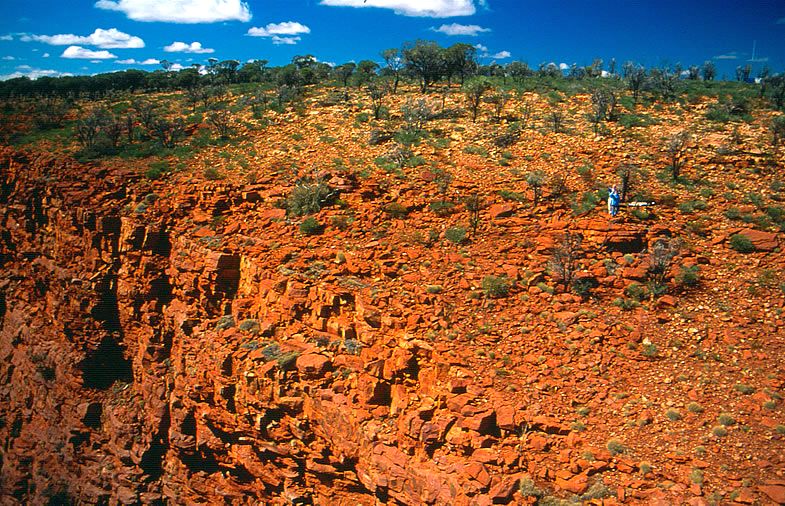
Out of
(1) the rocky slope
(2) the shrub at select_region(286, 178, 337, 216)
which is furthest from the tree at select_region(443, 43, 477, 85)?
(2) the shrub at select_region(286, 178, 337, 216)

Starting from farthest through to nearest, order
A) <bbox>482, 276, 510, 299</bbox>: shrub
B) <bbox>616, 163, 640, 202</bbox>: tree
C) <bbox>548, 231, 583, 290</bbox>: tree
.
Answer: <bbox>616, 163, 640, 202</bbox>: tree, <bbox>548, 231, 583, 290</bbox>: tree, <bbox>482, 276, 510, 299</bbox>: shrub

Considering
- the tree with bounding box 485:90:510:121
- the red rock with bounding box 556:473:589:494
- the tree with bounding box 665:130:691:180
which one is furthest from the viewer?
the tree with bounding box 485:90:510:121

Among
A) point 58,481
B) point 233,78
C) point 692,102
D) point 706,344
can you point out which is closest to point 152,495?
point 58,481

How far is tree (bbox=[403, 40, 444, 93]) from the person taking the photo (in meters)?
26.8

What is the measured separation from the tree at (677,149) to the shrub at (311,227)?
1268 centimetres

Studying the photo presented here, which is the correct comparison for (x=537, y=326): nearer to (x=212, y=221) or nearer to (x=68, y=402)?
(x=212, y=221)

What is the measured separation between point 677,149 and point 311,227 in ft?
44.7

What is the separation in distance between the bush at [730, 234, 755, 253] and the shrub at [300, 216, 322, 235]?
1248cm

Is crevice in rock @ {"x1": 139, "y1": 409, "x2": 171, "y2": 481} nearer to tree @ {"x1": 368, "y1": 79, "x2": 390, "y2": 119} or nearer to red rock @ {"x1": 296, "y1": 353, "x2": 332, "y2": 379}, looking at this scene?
red rock @ {"x1": 296, "y1": 353, "x2": 332, "y2": 379}

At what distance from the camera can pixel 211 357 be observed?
43.2 ft

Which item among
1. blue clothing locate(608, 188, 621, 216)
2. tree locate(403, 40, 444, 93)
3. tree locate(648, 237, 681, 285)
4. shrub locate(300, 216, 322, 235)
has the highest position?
tree locate(403, 40, 444, 93)

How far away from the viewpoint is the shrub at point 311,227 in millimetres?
14188

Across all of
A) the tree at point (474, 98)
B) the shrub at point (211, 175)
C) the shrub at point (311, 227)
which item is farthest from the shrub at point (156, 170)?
the tree at point (474, 98)

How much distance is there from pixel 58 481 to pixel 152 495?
509cm
